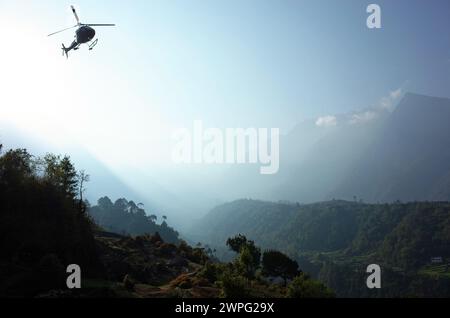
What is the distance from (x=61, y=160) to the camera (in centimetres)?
6006

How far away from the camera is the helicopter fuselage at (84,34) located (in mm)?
40656

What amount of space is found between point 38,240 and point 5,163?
1163 centimetres

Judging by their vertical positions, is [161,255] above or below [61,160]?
below

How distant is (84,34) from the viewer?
40656 mm

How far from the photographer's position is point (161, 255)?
247 ft

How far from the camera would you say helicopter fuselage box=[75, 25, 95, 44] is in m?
40.7

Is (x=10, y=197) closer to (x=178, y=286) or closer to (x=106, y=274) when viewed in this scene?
(x=106, y=274)
